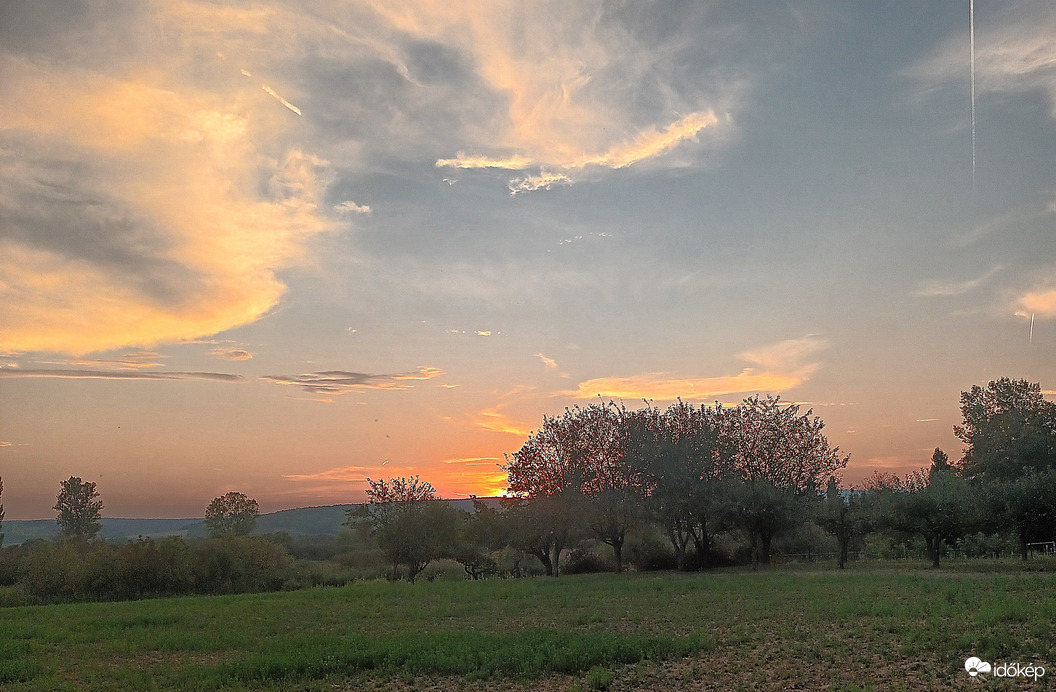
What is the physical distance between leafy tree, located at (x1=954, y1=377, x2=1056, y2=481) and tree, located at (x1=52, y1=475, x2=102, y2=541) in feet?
374

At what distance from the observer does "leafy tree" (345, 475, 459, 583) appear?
2350 inches

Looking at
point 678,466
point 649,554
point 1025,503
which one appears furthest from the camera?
point 649,554

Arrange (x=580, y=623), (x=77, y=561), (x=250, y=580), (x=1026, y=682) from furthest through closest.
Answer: (x=250, y=580), (x=77, y=561), (x=580, y=623), (x=1026, y=682)

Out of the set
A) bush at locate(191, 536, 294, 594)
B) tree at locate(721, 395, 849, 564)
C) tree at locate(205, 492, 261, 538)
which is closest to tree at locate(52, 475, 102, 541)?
tree at locate(205, 492, 261, 538)

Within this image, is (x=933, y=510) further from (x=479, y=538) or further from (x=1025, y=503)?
(x=479, y=538)

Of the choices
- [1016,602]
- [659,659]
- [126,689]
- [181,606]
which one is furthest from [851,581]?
[181,606]

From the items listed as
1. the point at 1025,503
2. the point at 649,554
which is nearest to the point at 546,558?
the point at 649,554

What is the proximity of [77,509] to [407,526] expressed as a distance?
71.9 metres

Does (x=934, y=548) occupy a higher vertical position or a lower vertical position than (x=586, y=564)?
higher

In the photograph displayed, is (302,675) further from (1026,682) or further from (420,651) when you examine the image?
(1026,682)

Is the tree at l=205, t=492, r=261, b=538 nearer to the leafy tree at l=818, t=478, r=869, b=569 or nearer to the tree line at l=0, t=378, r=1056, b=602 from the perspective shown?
the tree line at l=0, t=378, r=1056, b=602

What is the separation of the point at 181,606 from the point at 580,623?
20.7 meters

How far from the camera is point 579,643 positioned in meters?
17.9

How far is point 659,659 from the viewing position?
653 inches
